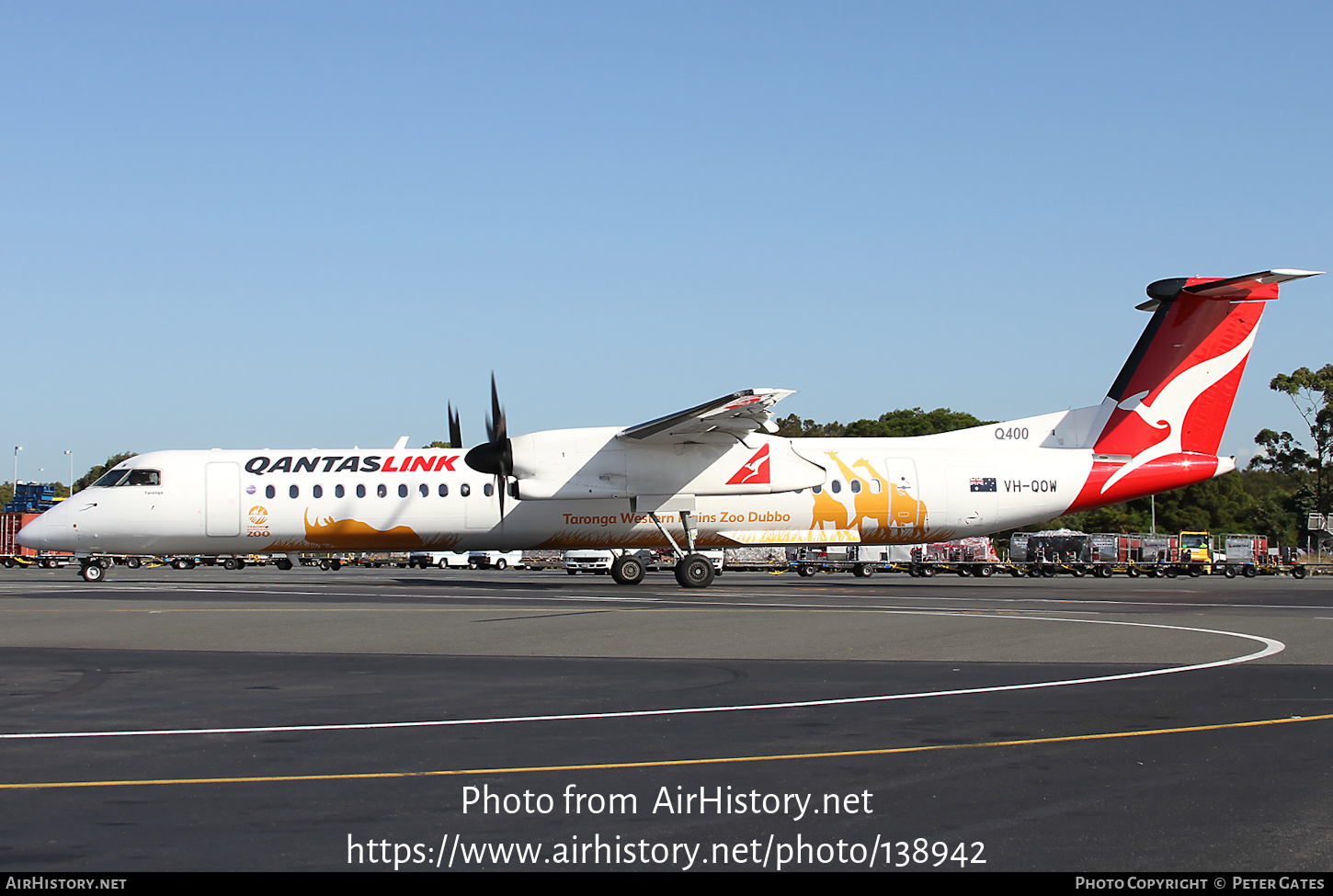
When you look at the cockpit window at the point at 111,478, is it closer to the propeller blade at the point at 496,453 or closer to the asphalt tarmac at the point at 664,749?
the propeller blade at the point at 496,453

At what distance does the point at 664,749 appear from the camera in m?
7.11

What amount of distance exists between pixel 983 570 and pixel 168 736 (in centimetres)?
3860

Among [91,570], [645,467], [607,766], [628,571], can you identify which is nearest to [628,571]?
[628,571]

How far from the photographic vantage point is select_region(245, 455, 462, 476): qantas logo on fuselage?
93.8 feet

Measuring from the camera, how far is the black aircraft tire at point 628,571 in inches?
1172

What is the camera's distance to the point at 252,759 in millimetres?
6758

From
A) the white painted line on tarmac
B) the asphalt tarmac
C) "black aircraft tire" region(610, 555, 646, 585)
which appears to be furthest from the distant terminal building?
the white painted line on tarmac

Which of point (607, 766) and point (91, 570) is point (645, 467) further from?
point (607, 766)

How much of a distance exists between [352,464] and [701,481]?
9.13m

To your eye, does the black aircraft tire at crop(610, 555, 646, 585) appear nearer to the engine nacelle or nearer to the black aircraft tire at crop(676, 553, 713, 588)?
the black aircraft tire at crop(676, 553, 713, 588)

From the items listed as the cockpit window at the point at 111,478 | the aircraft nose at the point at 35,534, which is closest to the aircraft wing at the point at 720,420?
the cockpit window at the point at 111,478

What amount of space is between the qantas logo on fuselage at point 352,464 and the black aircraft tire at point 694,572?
21.6 feet
